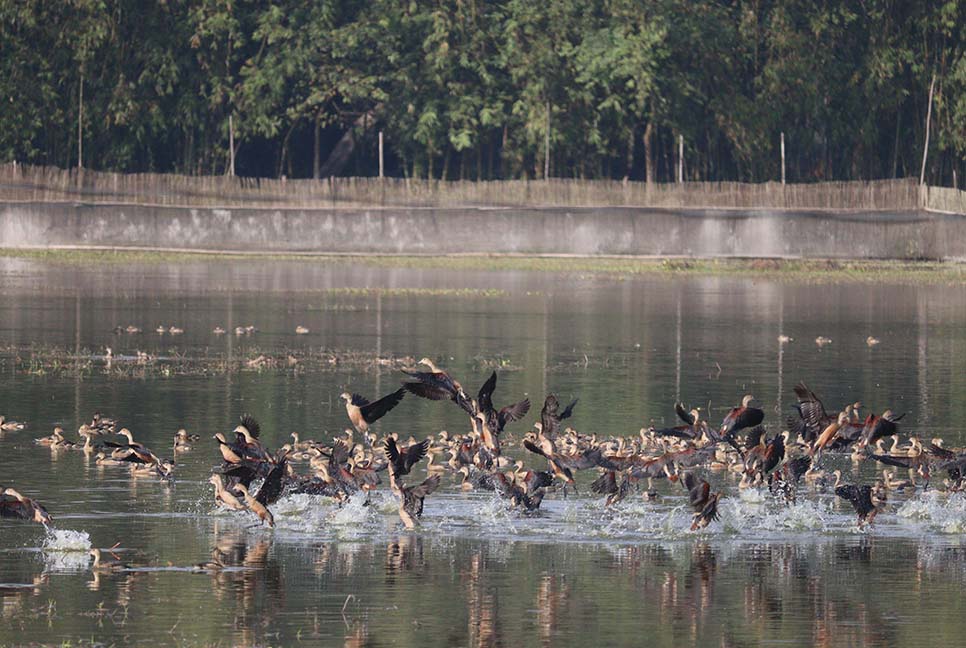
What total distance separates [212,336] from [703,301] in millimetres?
14138

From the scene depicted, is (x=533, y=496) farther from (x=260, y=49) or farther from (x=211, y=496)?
(x=260, y=49)

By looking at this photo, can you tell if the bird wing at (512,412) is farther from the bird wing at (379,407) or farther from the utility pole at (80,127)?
the utility pole at (80,127)

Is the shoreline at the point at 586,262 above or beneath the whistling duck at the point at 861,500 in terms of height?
above

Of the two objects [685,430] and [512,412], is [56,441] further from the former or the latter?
[685,430]

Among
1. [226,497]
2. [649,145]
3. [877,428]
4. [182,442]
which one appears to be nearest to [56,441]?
[182,442]

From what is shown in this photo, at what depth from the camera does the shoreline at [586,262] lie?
5522cm

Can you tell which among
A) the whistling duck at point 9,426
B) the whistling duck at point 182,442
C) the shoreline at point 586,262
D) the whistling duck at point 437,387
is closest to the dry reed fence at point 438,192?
the shoreline at point 586,262

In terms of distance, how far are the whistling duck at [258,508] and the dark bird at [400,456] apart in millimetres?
1035

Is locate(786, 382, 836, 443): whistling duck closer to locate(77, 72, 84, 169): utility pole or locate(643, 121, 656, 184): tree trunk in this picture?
locate(77, 72, 84, 169): utility pole

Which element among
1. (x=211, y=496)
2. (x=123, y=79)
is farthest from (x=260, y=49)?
(x=211, y=496)

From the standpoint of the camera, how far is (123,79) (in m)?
65.2

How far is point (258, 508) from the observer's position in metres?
16.8

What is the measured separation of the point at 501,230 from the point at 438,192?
7.04 feet

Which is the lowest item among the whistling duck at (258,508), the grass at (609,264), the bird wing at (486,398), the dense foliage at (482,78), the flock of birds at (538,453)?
the whistling duck at (258,508)
